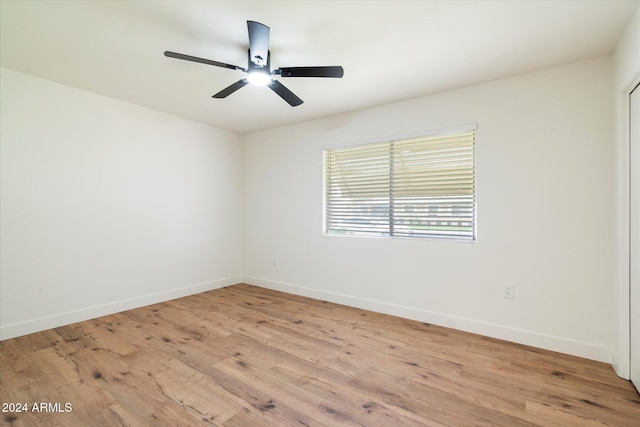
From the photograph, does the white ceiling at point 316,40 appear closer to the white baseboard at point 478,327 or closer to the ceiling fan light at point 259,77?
the ceiling fan light at point 259,77

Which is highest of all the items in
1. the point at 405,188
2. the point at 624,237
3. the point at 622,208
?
the point at 405,188

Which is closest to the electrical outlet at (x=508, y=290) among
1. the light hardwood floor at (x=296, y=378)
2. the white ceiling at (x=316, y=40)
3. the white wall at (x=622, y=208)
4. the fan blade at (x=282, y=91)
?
the light hardwood floor at (x=296, y=378)

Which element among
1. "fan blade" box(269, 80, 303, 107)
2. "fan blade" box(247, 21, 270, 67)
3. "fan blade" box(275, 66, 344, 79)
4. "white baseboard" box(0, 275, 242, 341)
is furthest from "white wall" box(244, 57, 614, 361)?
"white baseboard" box(0, 275, 242, 341)

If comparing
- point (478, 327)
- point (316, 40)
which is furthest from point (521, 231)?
point (316, 40)

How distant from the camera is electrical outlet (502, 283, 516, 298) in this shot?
8.79 feet

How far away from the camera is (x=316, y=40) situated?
2.17 metres

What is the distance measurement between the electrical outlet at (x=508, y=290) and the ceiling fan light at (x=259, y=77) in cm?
277

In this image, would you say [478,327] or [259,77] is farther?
[478,327]

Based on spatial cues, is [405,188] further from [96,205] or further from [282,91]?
[96,205]

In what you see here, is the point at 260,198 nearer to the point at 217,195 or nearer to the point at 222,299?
the point at 217,195

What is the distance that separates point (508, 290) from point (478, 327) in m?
0.46

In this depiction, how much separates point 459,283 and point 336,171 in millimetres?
2002

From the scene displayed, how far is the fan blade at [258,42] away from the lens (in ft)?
5.83

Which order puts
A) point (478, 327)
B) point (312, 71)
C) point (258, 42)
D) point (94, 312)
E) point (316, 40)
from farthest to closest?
point (94, 312), point (478, 327), point (316, 40), point (312, 71), point (258, 42)
